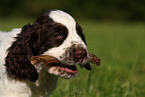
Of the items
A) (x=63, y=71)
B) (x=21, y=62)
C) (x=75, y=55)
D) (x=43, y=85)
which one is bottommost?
(x=43, y=85)

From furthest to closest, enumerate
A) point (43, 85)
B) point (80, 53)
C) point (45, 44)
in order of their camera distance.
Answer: point (43, 85) < point (45, 44) < point (80, 53)

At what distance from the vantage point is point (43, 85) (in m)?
3.09

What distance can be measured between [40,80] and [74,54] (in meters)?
0.62

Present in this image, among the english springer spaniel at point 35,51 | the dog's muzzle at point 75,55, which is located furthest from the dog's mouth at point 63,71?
the dog's muzzle at point 75,55

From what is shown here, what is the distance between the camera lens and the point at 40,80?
304 centimetres

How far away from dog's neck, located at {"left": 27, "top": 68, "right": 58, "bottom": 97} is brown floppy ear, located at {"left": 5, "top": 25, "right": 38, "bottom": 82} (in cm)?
10

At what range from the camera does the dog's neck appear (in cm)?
303

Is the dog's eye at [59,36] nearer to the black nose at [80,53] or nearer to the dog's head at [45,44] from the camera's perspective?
the dog's head at [45,44]

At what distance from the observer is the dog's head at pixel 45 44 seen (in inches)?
110

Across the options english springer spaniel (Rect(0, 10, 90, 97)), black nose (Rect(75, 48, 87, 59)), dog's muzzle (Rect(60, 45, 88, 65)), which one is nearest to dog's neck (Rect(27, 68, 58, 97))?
english springer spaniel (Rect(0, 10, 90, 97))

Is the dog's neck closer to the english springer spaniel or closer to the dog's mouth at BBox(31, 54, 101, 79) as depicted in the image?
the english springer spaniel

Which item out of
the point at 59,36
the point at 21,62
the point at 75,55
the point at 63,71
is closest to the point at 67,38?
the point at 59,36

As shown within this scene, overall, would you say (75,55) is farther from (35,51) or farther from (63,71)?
(35,51)

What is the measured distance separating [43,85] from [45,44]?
527 mm
